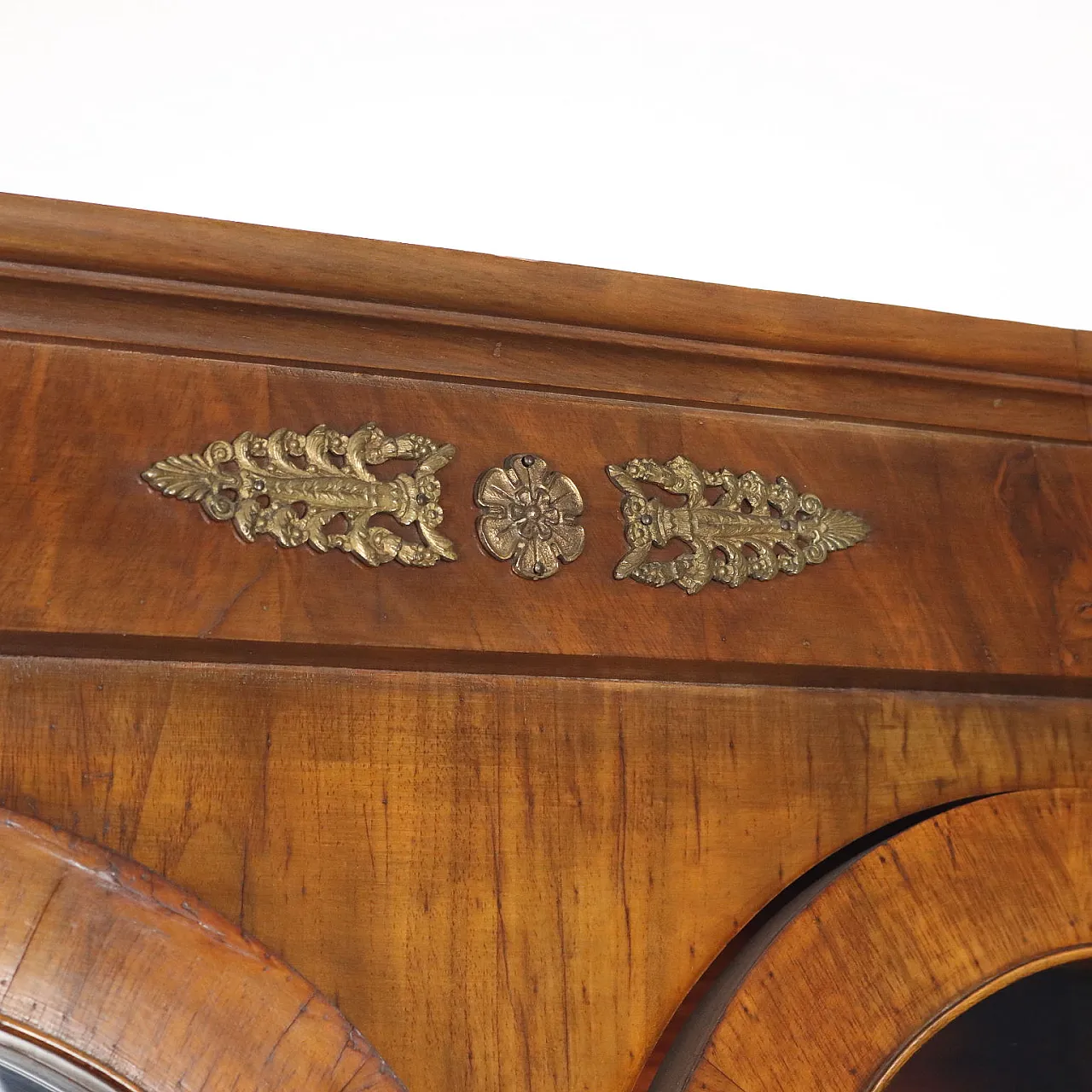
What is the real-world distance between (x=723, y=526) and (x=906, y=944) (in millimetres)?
268

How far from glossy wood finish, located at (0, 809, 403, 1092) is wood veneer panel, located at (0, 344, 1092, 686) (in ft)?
0.40

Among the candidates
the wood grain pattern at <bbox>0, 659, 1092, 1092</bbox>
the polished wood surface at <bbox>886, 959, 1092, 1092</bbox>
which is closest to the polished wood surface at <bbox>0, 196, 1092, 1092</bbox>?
the wood grain pattern at <bbox>0, 659, 1092, 1092</bbox>

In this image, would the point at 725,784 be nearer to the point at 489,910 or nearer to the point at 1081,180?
the point at 489,910

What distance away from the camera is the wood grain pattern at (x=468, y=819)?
0.66 meters

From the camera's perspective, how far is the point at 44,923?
590mm

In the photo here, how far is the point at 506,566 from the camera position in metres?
0.72

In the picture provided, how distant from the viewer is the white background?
0.83m

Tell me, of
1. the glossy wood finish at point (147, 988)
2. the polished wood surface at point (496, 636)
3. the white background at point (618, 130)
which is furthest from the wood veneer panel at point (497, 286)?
the glossy wood finish at point (147, 988)

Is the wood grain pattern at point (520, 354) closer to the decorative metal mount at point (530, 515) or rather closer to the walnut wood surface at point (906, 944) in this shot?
the decorative metal mount at point (530, 515)

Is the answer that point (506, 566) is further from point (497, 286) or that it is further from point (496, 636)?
point (497, 286)

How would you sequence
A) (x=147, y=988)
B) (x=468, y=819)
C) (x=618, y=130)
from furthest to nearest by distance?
(x=618, y=130) → (x=468, y=819) → (x=147, y=988)

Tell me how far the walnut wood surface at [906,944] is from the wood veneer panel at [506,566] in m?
0.11

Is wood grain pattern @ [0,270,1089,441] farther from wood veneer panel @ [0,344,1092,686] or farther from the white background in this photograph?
the white background

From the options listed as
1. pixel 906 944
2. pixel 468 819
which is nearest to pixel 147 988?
pixel 468 819
